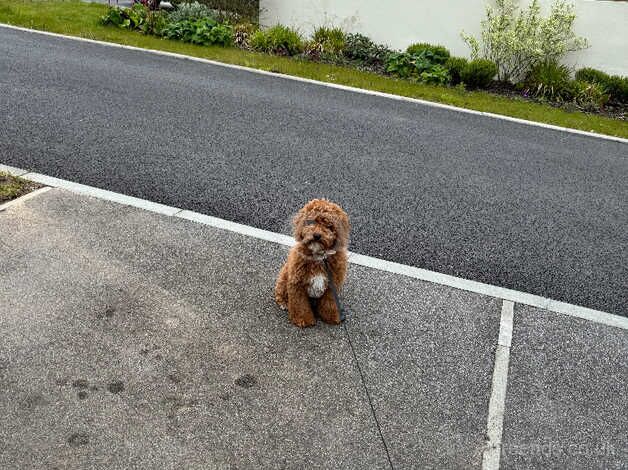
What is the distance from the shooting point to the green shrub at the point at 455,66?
12211 millimetres

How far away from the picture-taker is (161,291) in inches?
177

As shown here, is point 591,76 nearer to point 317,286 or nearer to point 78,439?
point 317,286

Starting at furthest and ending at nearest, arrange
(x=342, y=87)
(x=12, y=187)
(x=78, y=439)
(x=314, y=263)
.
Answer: (x=342, y=87)
(x=12, y=187)
(x=314, y=263)
(x=78, y=439)

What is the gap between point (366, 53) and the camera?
13.2 meters

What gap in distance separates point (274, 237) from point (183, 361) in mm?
1857

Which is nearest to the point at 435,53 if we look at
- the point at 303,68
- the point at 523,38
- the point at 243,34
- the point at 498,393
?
the point at 523,38

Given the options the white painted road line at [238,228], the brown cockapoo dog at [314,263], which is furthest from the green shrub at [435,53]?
the brown cockapoo dog at [314,263]

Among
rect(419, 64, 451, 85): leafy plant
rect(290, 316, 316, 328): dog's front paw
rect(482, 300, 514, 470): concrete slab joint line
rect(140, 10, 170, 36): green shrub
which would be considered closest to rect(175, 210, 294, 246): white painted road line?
rect(290, 316, 316, 328): dog's front paw

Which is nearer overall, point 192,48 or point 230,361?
point 230,361

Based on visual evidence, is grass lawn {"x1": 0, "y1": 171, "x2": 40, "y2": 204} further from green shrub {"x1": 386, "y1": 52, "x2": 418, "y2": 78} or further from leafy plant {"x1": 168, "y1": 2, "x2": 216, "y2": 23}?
leafy plant {"x1": 168, "y1": 2, "x2": 216, "y2": 23}

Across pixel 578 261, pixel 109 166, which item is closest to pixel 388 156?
pixel 578 261

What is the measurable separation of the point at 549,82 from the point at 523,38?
3.57ft

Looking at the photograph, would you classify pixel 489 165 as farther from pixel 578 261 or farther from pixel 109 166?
pixel 109 166

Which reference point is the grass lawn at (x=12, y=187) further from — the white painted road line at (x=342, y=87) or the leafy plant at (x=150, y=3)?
the leafy plant at (x=150, y=3)
